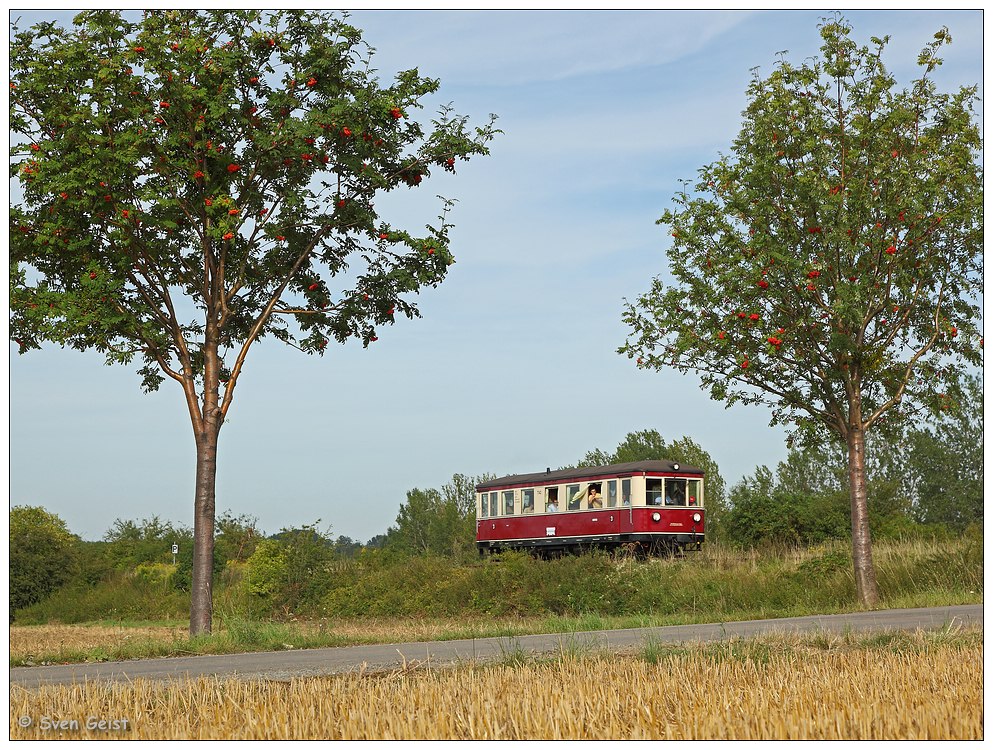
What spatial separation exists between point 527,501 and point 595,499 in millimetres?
3640

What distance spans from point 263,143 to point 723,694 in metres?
10.2

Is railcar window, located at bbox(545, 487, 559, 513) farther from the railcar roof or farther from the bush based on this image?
the bush

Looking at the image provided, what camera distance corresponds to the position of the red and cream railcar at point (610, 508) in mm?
30266

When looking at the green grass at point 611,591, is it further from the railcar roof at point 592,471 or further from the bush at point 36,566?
the bush at point 36,566

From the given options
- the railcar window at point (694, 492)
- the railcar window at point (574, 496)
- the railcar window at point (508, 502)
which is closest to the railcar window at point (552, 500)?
the railcar window at point (574, 496)

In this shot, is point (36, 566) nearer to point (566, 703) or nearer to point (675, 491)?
point (675, 491)

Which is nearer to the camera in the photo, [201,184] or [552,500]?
[201,184]

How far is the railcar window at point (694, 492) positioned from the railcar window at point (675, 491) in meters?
0.38

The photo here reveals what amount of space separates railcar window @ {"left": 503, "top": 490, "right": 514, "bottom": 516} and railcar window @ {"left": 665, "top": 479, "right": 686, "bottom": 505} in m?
6.27

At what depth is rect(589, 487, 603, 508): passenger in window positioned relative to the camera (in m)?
31.4

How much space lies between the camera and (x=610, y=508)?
30.9m

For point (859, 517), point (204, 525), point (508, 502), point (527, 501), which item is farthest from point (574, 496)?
point (204, 525)

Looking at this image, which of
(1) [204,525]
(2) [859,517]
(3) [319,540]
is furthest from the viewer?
(3) [319,540]

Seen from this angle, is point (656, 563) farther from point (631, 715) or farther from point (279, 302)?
point (631, 715)
